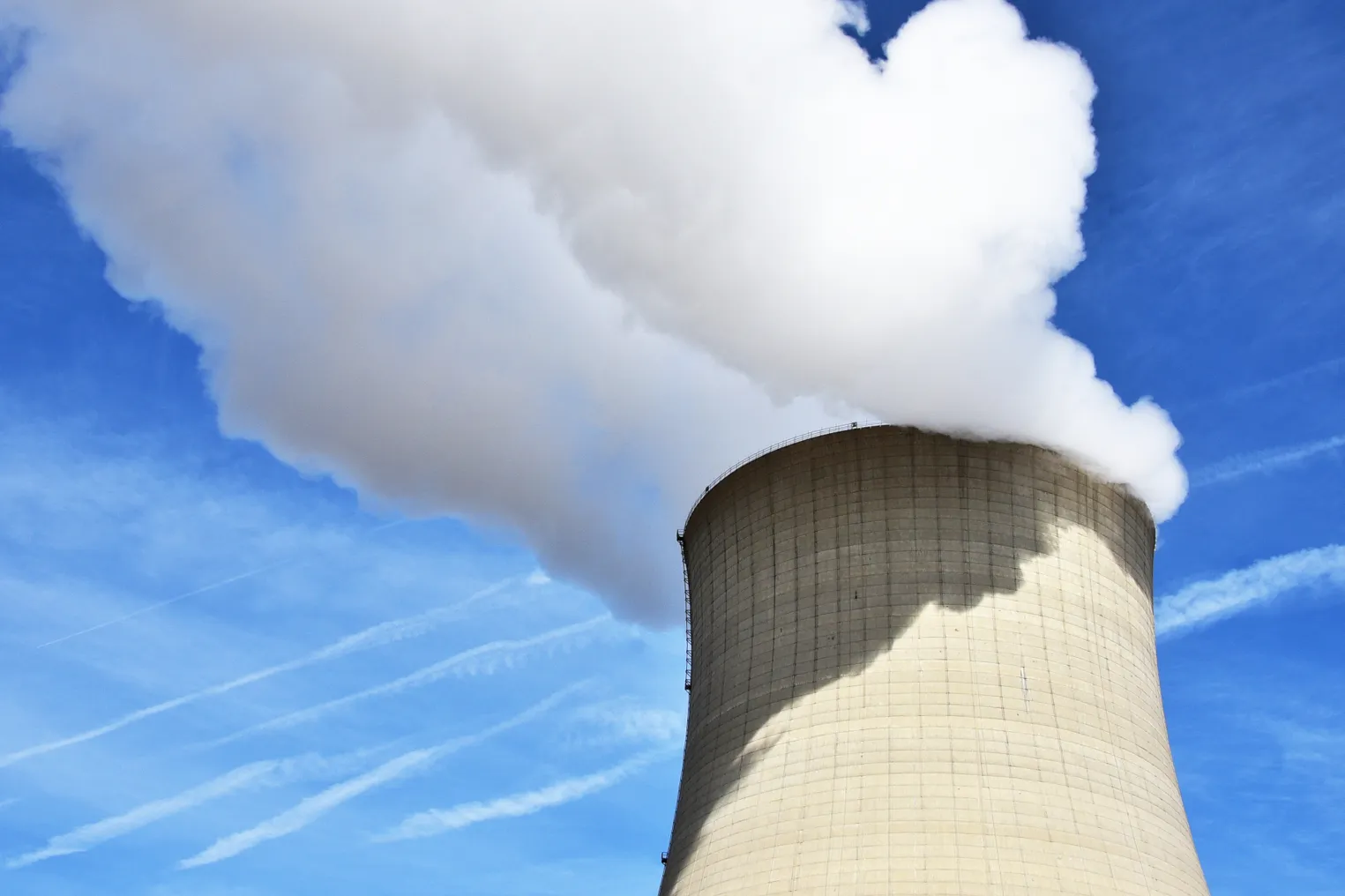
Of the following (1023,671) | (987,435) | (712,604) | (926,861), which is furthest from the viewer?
(712,604)

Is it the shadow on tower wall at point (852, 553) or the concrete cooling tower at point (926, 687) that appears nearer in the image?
the concrete cooling tower at point (926, 687)

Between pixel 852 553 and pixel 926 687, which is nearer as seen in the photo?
pixel 926 687

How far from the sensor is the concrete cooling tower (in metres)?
15.2

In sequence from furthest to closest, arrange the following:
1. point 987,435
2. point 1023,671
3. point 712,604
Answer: point 712,604
point 987,435
point 1023,671

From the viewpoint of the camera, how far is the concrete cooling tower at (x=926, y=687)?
49.7 ft

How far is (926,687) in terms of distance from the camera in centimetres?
1609

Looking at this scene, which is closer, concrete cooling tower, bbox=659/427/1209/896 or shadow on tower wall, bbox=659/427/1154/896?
concrete cooling tower, bbox=659/427/1209/896

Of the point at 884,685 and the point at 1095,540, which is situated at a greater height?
the point at 1095,540

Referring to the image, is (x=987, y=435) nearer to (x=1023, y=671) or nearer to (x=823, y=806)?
(x=1023, y=671)

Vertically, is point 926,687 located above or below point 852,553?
below

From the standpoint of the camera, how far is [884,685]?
53.0ft

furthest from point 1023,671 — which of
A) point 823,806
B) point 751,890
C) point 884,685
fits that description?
point 751,890

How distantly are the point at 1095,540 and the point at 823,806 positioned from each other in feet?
15.9

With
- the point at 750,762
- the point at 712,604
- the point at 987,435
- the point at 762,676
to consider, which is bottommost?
the point at 750,762
